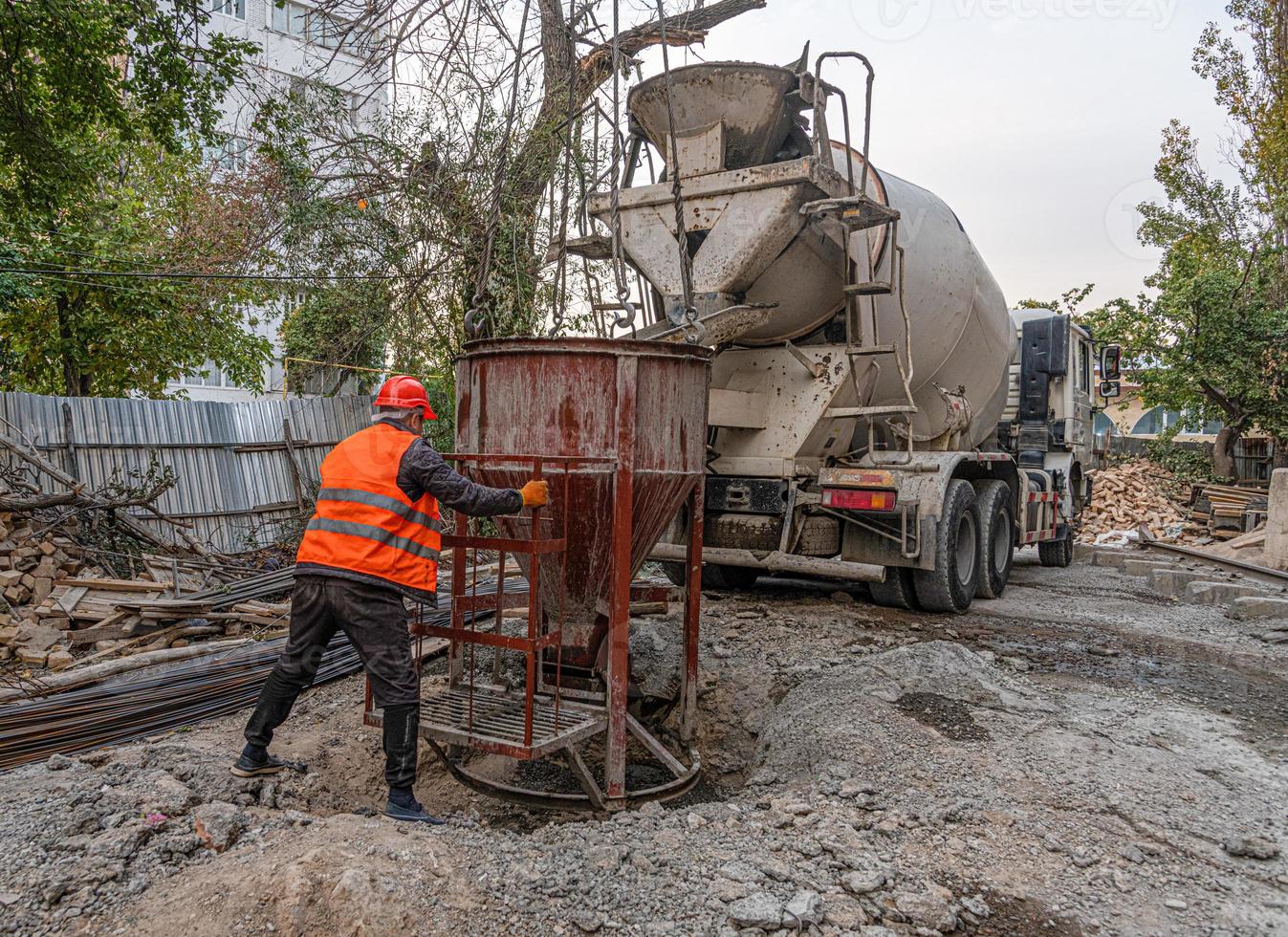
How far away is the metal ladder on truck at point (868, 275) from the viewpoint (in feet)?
19.1

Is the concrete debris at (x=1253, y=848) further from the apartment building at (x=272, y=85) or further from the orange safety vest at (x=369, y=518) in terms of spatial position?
the apartment building at (x=272, y=85)

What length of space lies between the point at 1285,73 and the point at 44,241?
23844 millimetres

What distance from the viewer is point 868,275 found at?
6586 mm

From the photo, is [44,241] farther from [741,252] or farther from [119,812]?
[119,812]

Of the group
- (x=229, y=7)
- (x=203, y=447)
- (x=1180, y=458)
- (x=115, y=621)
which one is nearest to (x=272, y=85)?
(x=229, y=7)

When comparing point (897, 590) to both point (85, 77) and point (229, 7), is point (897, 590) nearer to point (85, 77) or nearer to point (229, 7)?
point (85, 77)

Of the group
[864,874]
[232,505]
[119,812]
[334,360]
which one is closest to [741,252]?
[864,874]

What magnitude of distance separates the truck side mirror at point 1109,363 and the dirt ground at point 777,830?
23.9ft

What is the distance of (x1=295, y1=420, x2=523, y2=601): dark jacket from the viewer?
359 centimetres

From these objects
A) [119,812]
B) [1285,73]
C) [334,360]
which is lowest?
[119,812]

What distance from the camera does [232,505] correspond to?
9.84m

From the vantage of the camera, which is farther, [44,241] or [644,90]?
[44,241]

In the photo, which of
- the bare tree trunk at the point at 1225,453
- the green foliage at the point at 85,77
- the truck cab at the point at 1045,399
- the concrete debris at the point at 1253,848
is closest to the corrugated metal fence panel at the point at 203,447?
the green foliage at the point at 85,77

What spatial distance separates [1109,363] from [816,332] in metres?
7.08
